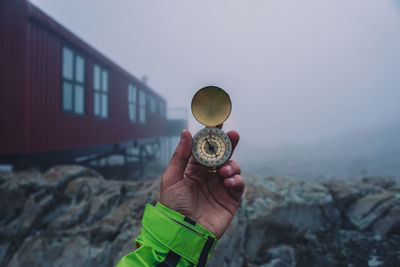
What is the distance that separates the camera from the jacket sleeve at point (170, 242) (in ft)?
5.73

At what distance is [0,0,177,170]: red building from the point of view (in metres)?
6.84

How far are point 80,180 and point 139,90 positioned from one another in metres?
12.0

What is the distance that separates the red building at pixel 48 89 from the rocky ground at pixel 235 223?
2.01m

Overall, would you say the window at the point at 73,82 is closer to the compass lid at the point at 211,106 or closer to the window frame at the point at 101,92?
the window frame at the point at 101,92

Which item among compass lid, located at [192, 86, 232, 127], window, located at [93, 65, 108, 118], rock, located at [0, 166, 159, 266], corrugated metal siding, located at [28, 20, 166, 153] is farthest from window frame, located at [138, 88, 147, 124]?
compass lid, located at [192, 86, 232, 127]

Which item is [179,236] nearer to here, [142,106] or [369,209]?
[369,209]

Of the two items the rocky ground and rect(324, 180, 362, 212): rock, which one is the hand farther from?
rect(324, 180, 362, 212): rock


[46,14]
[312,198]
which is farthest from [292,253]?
[46,14]

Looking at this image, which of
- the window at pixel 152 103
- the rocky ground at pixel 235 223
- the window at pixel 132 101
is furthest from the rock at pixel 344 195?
the window at pixel 152 103

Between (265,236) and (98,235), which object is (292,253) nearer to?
(265,236)

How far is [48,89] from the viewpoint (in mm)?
7703

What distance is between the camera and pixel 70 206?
4746 millimetres

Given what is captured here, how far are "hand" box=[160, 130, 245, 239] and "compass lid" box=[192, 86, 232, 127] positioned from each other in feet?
0.88

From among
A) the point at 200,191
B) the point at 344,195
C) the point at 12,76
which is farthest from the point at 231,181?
the point at 12,76
